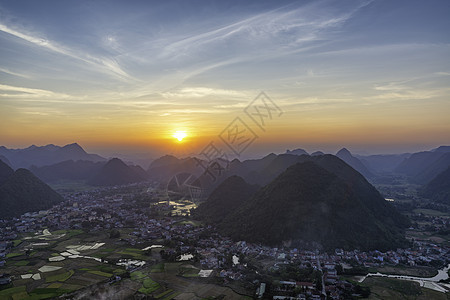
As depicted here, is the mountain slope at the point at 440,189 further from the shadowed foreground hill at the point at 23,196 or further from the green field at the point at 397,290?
the shadowed foreground hill at the point at 23,196

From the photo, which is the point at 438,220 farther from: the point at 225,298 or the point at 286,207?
the point at 225,298

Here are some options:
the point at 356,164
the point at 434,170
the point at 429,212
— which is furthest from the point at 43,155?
the point at 434,170

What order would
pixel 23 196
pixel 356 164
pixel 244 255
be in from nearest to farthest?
pixel 244 255, pixel 23 196, pixel 356 164

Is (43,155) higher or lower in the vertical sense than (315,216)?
higher

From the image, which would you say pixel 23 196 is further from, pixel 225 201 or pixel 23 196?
pixel 225 201

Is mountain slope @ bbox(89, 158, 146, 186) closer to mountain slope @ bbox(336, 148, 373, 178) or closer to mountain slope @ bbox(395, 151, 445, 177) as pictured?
mountain slope @ bbox(336, 148, 373, 178)

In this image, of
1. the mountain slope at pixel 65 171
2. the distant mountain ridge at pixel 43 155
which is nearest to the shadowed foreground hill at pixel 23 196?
the mountain slope at pixel 65 171

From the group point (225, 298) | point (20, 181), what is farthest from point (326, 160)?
point (20, 181)
